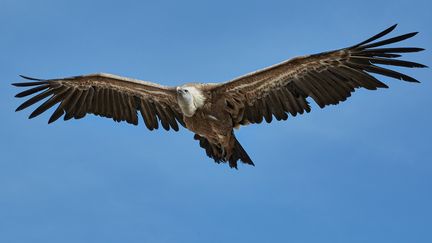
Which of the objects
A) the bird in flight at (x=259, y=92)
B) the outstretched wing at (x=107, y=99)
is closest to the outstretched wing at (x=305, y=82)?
the bird in flight at (x=259, y=92)

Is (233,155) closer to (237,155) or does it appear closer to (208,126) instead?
(237,155)

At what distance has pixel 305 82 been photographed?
Result: 14.0 meters

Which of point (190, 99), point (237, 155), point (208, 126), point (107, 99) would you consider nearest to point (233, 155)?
point (237, 155)

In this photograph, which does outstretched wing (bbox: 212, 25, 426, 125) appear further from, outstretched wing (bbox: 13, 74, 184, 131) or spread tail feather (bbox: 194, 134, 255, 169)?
outstretched wing (bbox: 13, 74, 184, 131)

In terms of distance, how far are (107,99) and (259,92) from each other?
3114 mm

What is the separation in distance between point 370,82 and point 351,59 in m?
0.48

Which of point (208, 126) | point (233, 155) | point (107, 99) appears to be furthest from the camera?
point (107, 99)

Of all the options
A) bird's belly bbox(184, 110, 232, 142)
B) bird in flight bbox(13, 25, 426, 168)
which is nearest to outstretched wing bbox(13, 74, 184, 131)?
bird in flight bbox(13, 25, 426, 168)

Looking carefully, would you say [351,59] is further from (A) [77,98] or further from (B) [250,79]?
(A) [77,98]

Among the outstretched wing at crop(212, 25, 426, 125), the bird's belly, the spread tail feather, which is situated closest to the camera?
the outstretched wing at crop(212, 25, 426, 125)

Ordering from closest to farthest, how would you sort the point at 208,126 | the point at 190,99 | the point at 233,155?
the point at 190,99 → the point at 208,126 → the point at 233,155

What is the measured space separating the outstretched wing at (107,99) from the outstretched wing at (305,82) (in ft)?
4.58

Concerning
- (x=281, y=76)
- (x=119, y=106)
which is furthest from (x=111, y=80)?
(x=281, y=76)

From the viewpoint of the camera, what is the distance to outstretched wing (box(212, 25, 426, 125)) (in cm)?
1348
